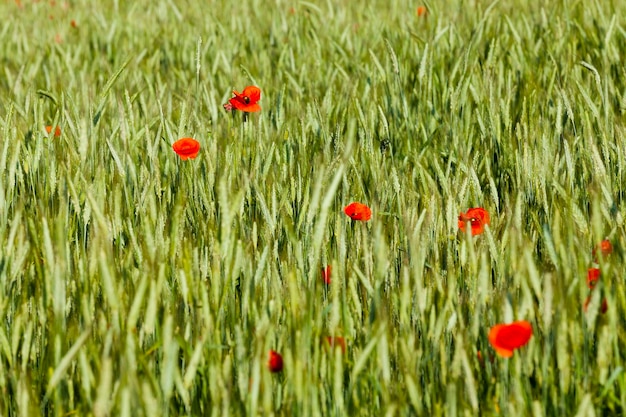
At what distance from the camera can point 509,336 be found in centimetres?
111

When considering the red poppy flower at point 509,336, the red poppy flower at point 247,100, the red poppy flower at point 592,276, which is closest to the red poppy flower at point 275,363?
the red poppy flower at point 509,336

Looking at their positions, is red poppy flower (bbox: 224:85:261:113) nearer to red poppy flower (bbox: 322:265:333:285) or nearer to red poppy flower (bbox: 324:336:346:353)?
red poppy flower (bbox: 322:265:333:285)

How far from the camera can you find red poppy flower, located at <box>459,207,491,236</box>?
5.35 ft

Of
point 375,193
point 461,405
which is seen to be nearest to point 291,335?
point 461,405

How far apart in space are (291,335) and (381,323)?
0.13 m

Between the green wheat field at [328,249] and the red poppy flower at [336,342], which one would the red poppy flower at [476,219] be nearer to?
the green wheat field at [328,249]

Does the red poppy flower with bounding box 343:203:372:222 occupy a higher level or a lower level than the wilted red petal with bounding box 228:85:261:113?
lower

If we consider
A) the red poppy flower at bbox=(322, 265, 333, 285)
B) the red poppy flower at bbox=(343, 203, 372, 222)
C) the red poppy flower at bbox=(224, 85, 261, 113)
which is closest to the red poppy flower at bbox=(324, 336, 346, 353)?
the red poppy flower at bbox=(322, 265, 333, 285)

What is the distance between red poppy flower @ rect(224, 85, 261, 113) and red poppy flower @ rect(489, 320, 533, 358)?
1199 mm

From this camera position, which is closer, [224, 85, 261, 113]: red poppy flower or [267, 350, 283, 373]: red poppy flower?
[267, 350, 283, 373]: red poppy flower

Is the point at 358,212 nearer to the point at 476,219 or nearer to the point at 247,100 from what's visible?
the point at 476,219

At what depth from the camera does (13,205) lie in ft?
6.05

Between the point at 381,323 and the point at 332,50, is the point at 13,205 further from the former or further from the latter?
the point at 332,50

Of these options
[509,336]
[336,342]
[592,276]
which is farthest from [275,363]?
[592,276]
